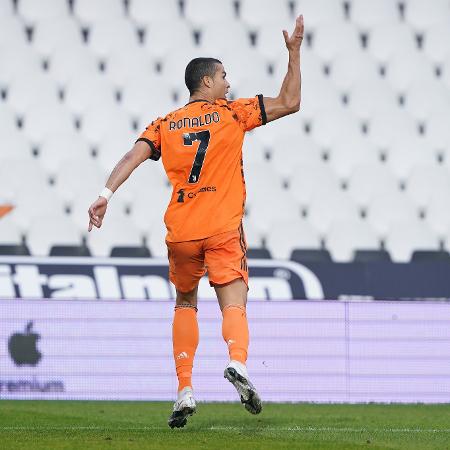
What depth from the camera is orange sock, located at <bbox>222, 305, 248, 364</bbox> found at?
442 centimetres

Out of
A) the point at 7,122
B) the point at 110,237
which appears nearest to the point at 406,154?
the point at 110,237

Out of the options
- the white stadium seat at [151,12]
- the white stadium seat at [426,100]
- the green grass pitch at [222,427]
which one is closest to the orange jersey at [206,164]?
the green grass pitch at [222,427]

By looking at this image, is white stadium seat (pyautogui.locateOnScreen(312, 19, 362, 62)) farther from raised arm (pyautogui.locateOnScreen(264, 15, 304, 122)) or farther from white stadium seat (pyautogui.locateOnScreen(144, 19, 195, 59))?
raised arm (pyautogui.locateOnScreen(264, 15, 304, 122))

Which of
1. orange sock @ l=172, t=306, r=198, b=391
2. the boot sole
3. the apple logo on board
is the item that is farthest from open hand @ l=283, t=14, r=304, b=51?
the apple logo on board

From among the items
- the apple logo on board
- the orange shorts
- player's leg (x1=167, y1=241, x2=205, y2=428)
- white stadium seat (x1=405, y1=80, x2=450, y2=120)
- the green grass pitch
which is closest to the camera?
the green grass pitch

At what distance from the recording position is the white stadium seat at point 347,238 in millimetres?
10398

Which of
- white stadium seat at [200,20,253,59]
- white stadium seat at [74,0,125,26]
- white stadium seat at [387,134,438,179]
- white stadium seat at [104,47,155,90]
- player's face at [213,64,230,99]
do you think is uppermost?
white stadium seat at [74,0,125,26]

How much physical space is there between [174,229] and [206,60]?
765 mm

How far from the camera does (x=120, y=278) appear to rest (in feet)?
25.9

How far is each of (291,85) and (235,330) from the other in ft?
3.50

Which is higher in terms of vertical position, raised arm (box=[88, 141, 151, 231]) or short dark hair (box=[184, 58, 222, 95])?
short dark hair (box=[184, 58, 222, 95])

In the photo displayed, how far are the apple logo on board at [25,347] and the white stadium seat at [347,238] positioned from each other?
12.6 ft

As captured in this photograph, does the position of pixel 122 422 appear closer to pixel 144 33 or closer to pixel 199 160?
pixel 199 160

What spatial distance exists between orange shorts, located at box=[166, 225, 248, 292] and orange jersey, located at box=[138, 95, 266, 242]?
36 mm
